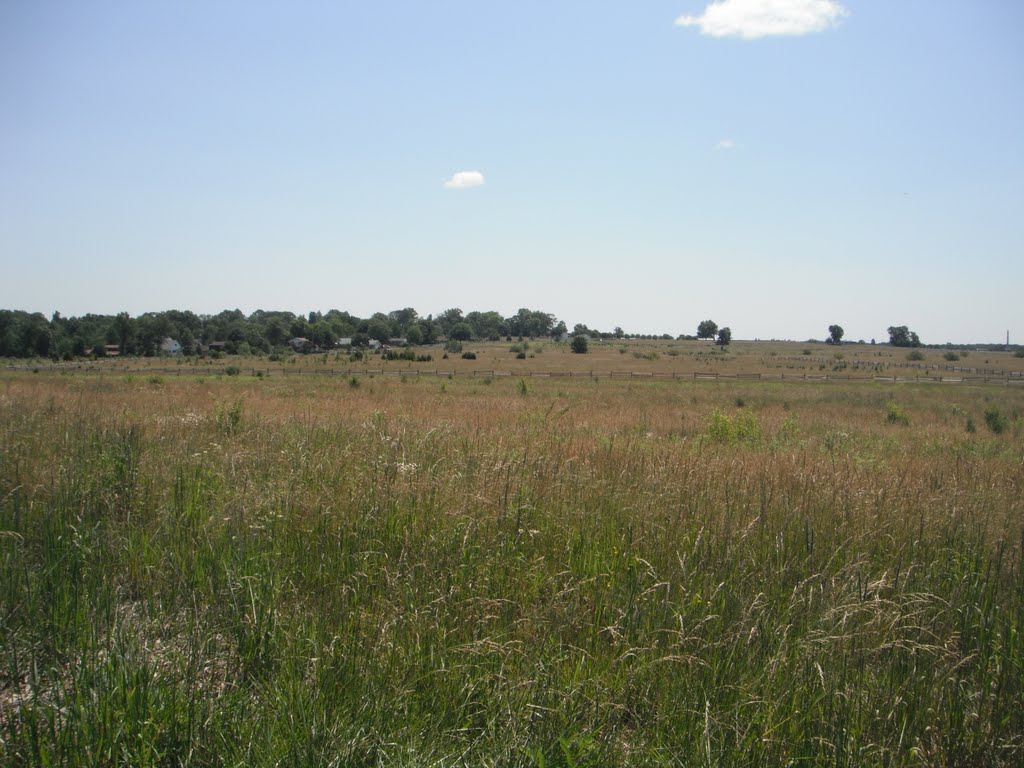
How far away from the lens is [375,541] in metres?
4.70

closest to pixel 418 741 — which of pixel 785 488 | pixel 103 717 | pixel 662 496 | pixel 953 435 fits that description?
pixel 103 717

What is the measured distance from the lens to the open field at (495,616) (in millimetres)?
2824

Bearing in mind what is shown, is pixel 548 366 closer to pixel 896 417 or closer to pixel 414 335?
pixel 896 417

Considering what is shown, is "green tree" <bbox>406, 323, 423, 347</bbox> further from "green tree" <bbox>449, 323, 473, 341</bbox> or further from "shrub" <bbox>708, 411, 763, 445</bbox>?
"shrub" <bbox>708, 411, 763, 445</bbox>

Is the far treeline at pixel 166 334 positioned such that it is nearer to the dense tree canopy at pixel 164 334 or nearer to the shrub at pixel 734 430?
the dense tree canopy at pixel 164 334

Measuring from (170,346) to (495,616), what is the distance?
148m

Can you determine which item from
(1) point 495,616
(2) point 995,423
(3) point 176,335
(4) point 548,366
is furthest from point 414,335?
(1) point 495,616

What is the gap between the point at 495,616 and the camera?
358 cm

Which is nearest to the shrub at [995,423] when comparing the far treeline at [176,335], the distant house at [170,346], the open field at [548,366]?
the open field at [548,366]

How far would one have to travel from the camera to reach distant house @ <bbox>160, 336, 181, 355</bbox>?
127787mm

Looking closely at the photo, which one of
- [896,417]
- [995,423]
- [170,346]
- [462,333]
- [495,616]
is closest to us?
[495,616]

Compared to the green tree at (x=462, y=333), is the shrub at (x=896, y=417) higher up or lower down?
lower down

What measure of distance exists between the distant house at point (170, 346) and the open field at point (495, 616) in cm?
13695

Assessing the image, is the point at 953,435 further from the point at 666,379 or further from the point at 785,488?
the point at 666,379
